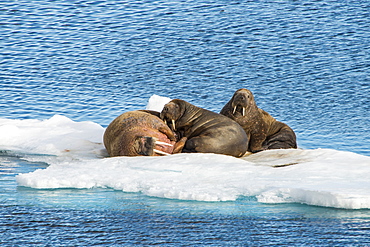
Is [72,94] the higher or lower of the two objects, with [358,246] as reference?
lower

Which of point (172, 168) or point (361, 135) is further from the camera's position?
point (361, 135)

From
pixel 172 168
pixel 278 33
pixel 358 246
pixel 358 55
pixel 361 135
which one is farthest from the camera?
pixel 278 33

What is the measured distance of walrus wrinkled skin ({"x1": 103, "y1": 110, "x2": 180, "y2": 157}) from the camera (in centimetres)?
841

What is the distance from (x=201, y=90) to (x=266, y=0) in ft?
26.8

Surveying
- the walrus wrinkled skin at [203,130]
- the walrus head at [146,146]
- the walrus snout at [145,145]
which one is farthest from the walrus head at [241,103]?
the walrus snout at [145,145]

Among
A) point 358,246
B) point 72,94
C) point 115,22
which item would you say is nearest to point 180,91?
point 72,94

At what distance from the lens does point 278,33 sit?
60.9 feet

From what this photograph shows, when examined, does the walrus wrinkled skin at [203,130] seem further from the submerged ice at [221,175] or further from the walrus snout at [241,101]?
the walrus snout at [241,101]

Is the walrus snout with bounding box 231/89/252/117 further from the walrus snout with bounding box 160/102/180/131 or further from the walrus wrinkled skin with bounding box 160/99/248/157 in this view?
the walrus snout with bounding box 160/102/180/131

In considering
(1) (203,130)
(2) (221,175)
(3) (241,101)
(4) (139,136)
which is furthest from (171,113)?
(2) (221,175)

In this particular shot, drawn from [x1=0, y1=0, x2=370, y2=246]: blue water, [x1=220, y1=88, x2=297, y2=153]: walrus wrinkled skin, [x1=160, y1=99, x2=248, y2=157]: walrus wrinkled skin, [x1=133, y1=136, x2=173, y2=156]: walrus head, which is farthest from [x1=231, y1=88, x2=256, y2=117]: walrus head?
[x1=0, y1=0, x2=370, y2=246]: blue water

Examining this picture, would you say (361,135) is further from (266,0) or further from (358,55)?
(266,0)

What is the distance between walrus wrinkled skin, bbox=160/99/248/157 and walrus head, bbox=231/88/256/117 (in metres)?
0.59

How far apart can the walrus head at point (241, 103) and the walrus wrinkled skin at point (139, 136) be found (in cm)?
113
